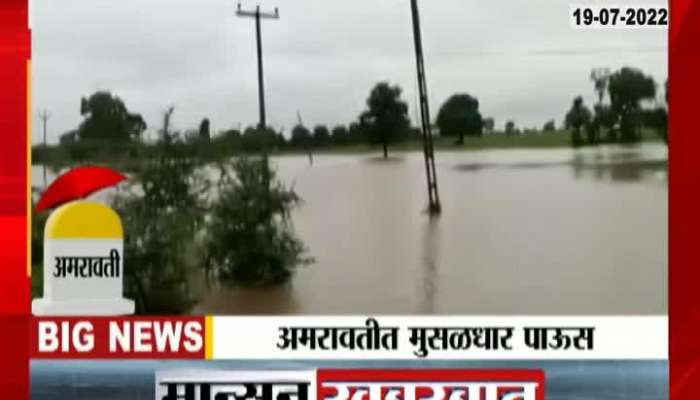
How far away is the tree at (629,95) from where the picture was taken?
2.52 metres

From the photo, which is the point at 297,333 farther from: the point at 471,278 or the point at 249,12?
the point at 249,12

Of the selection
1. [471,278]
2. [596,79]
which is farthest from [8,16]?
[596,79]

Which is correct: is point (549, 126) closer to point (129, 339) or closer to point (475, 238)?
point (475, 238)

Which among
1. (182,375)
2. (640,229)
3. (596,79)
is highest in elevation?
(596,79)

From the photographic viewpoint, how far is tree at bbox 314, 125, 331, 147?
101 inches

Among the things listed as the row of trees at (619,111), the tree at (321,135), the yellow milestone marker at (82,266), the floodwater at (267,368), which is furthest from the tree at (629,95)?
the yellow milestone marker at (82,266)

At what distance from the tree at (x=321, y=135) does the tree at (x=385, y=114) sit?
0.33ft

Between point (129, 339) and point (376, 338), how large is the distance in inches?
26.1

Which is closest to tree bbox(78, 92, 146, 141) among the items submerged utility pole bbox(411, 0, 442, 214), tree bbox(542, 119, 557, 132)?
submerged utility pole bbox(411, 0, 442, 214)

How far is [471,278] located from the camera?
2.53 m

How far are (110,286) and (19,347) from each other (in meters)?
0.29

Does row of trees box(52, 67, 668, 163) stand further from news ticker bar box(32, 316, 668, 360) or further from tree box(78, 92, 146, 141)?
news ticker bar box(32, 316, 668, 360)

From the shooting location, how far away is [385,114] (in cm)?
256

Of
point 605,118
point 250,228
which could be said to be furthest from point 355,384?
point 605,118
